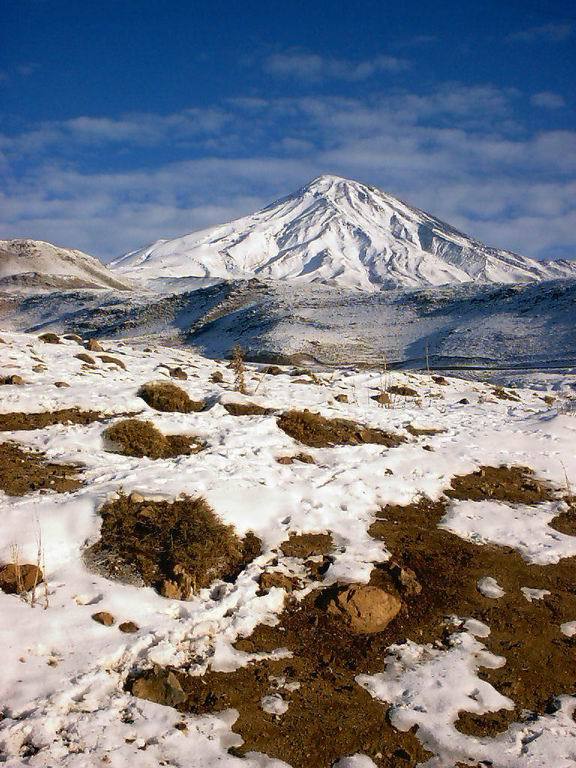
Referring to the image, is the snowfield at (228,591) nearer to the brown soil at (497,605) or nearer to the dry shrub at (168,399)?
the brown soil at (497,605)

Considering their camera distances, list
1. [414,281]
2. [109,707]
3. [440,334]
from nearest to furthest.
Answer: [109,707] → [440,334] → [414,281]

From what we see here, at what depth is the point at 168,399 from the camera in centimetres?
1143

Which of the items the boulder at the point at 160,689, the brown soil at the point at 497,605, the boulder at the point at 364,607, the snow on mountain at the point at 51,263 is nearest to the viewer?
the boulder at the point at 160,689

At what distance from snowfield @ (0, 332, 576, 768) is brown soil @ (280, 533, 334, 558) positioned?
99mm

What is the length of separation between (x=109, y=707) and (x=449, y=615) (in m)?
3.26

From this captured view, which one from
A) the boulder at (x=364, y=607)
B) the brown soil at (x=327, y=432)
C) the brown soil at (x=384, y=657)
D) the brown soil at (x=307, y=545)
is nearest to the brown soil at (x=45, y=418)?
the brown soil at (x=327, y=432)

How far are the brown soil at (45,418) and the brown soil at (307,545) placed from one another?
16.0 ft

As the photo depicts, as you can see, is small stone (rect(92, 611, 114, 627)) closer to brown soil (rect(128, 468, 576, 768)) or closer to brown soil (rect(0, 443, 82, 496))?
brown soil (rect(128, 468, 576, 768))

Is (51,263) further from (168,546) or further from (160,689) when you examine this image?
(160,689)

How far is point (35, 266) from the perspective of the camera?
12938cm

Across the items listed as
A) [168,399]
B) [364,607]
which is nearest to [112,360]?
[168,399]

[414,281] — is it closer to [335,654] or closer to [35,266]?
[35,266]

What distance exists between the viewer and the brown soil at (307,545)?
6.19 metres

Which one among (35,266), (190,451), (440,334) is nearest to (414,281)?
(35,266)
